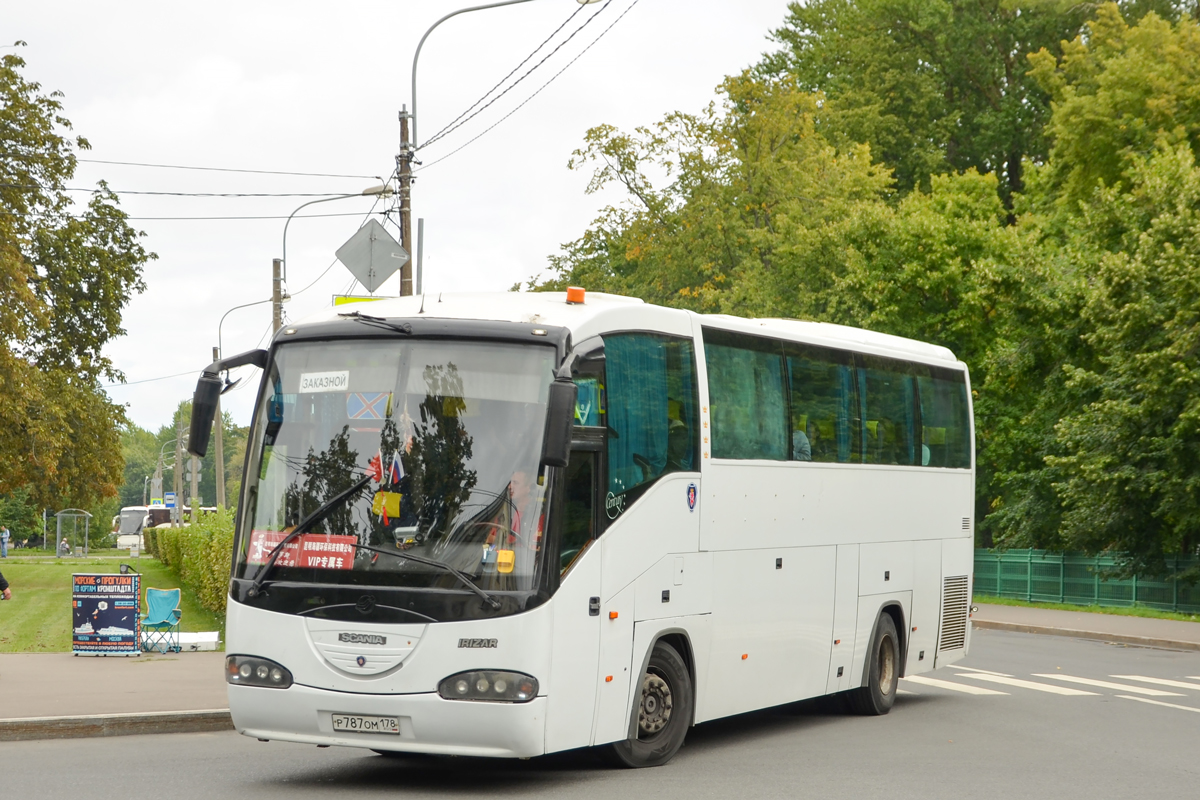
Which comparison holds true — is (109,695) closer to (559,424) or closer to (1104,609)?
(559,424)

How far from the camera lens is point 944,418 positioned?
52.7ft

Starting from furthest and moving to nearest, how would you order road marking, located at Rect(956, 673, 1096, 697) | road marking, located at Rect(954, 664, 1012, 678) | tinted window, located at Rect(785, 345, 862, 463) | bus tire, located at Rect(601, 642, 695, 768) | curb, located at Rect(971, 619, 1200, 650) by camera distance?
curb, located at Rect(971, 619, 1200, 650)
road marking, located at Rect(954, 664, 1012, 678)
road marking, located at Rect(956, 673, 1096, 697)
tinted window, located at Rect(785, 345, 862, 463)
bus tire, located at Rect(601, 642, 695, 768)

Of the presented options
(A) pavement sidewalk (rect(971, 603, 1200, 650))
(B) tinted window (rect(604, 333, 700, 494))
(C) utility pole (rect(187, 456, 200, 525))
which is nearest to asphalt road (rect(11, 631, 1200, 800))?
(B) tinted window (rect(604, 333, 700, 494))

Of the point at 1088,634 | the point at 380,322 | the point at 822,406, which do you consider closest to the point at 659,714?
the point at 380,322

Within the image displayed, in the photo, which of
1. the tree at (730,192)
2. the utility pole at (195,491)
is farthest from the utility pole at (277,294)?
the tree at (730,192)

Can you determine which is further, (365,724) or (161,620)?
(161,620)

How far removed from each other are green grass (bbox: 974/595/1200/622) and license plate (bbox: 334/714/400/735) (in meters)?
24.8

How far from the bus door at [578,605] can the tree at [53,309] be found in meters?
29.9

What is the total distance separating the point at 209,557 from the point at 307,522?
17565 mm

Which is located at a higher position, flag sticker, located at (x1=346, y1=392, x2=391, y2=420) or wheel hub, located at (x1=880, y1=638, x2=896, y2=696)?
flag sticker, located at (x1=346, y1=392, x2=391, y2=420)

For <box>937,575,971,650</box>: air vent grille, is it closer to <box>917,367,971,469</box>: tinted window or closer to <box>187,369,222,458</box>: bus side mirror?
<box>917,367,971,469</box>: tinted window

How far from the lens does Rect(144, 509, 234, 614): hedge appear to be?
24.5 meters

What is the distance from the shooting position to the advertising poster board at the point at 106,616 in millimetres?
18141

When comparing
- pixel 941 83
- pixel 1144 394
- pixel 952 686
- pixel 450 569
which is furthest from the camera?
pixel 941 83
